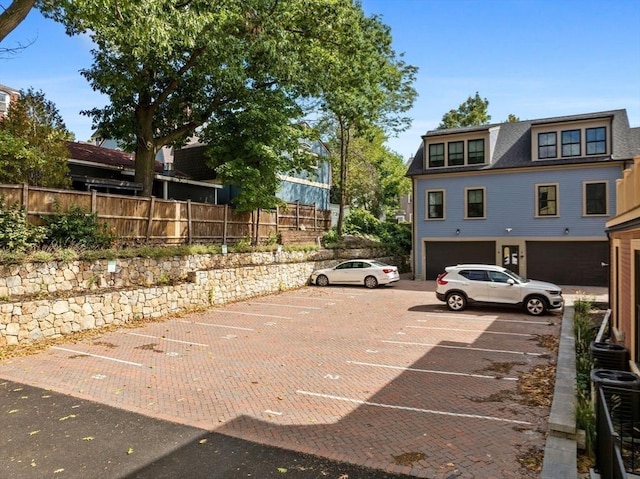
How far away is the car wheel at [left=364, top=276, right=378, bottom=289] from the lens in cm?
2312

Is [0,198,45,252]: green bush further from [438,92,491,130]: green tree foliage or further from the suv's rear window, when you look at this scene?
[438,92,491,130]: green tree foliage

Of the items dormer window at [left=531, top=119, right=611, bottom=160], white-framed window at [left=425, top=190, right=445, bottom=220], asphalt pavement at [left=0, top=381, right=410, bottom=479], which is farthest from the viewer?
white-framed window at [left=425, top=190, right=445, bottom=220]

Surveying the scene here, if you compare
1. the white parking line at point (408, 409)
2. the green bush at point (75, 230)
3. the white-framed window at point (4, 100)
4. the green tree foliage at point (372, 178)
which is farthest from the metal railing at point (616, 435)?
the green tree foliage at point (372, 178)

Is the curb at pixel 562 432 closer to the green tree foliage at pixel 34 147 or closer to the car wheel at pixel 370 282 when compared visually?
the car wheel at pixel 370 282

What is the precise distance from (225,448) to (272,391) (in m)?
2.23

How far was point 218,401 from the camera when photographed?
721 centimetres

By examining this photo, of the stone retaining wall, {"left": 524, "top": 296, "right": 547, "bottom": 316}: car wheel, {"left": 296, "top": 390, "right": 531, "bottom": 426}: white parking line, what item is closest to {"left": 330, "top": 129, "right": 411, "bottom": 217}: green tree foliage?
the stone retaining wall

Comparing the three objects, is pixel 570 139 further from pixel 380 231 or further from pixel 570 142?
pixel 380 231

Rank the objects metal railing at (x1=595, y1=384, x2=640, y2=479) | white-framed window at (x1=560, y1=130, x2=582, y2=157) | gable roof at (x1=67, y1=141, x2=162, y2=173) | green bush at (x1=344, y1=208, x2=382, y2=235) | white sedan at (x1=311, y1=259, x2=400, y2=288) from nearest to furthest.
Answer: metal railing at (x1=595, y1=384, x2=640, y2=479) < gable roof at (x1=67, y1=141, x2=162, y2=173) < white sedan at (x1=311, y1=259, x2=400, y2=288) < white-framed window at (x1=560, y1=130, x2=582, y2=157) < green bush at (x1=344, y1=208, x2=382, y2=235)

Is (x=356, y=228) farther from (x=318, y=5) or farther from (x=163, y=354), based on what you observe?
(x=163, y=354)

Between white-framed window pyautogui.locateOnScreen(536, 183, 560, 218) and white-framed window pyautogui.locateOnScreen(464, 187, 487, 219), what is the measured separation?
114 inches

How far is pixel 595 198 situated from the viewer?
75.6ft

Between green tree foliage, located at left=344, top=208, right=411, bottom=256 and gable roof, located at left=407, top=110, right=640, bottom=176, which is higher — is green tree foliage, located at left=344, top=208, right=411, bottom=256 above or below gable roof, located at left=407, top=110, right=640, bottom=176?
below

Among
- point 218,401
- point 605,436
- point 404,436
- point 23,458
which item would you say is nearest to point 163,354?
point 218,401
